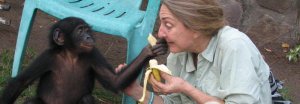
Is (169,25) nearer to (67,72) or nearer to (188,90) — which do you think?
(188,90)

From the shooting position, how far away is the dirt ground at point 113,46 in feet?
16.7

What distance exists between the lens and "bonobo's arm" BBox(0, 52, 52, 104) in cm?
354

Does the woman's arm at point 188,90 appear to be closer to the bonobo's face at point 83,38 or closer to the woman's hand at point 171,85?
the woman's hand at point 171,85

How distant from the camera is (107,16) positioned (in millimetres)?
4102

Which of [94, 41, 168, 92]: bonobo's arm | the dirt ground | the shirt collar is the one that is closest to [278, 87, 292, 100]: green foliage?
the dirt ground

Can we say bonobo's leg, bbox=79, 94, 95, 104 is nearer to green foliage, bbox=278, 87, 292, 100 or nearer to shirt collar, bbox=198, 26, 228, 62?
shirt collar, bbox=198, 26, 228, 62

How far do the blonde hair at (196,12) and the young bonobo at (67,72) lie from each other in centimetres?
66

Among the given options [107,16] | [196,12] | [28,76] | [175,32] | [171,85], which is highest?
[196,12]

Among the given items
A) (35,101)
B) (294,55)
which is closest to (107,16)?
(35,101)

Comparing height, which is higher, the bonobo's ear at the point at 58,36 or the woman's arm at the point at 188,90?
the woman's arm at the point at 188,90

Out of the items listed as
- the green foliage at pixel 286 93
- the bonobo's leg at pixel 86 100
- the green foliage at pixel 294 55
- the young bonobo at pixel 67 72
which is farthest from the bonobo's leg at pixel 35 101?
the green foliage at pixel 294 55

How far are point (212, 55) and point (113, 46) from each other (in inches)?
101

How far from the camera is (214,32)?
9.82ft

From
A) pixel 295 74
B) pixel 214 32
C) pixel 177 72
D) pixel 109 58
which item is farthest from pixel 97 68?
pixel 295 74
